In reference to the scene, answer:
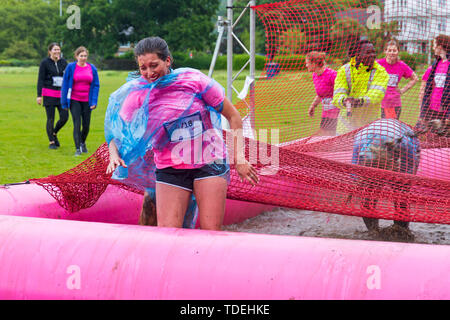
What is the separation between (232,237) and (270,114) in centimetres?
338

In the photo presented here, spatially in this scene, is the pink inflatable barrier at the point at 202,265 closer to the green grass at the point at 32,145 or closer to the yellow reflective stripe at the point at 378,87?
the yellow reflective stripe at the point at 378,87

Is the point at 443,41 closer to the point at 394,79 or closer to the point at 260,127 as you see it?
the point at 394,79

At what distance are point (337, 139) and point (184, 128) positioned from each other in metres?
1.87

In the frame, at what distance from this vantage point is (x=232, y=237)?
9.75 ft

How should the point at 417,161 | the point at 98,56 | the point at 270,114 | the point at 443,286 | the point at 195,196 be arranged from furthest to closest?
the point at 98,56 → the point at 270,114 → the point at 417,161 → the point at 195,196 → the point at 443,286

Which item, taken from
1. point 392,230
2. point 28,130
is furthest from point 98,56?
point 392,230

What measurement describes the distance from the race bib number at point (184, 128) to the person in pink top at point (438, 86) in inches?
111

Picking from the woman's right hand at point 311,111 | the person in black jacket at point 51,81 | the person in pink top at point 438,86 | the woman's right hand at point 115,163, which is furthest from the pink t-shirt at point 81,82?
the woman's right hand at point 115,163

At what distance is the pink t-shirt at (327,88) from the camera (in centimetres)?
605

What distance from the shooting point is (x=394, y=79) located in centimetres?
612

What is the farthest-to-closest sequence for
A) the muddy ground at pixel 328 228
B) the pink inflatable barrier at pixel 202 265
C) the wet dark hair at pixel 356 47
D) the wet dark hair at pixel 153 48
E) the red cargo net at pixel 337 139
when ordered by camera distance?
the wet dark hair at pixel 356 47
the muddy ground at pixel 328 228
the red cargo net at pixel 337 139
the wet dark hair at pixel 153 48
the pink inflatable barrier at pixel 202 265

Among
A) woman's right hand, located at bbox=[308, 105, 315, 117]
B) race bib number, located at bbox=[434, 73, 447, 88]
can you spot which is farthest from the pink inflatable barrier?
race bib number, located at bbox=[434, 73, 447, 88]

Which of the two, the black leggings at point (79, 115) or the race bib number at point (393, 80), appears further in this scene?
the black leggings at point (79, 115)

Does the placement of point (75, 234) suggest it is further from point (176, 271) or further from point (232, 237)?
point (232, 237)
